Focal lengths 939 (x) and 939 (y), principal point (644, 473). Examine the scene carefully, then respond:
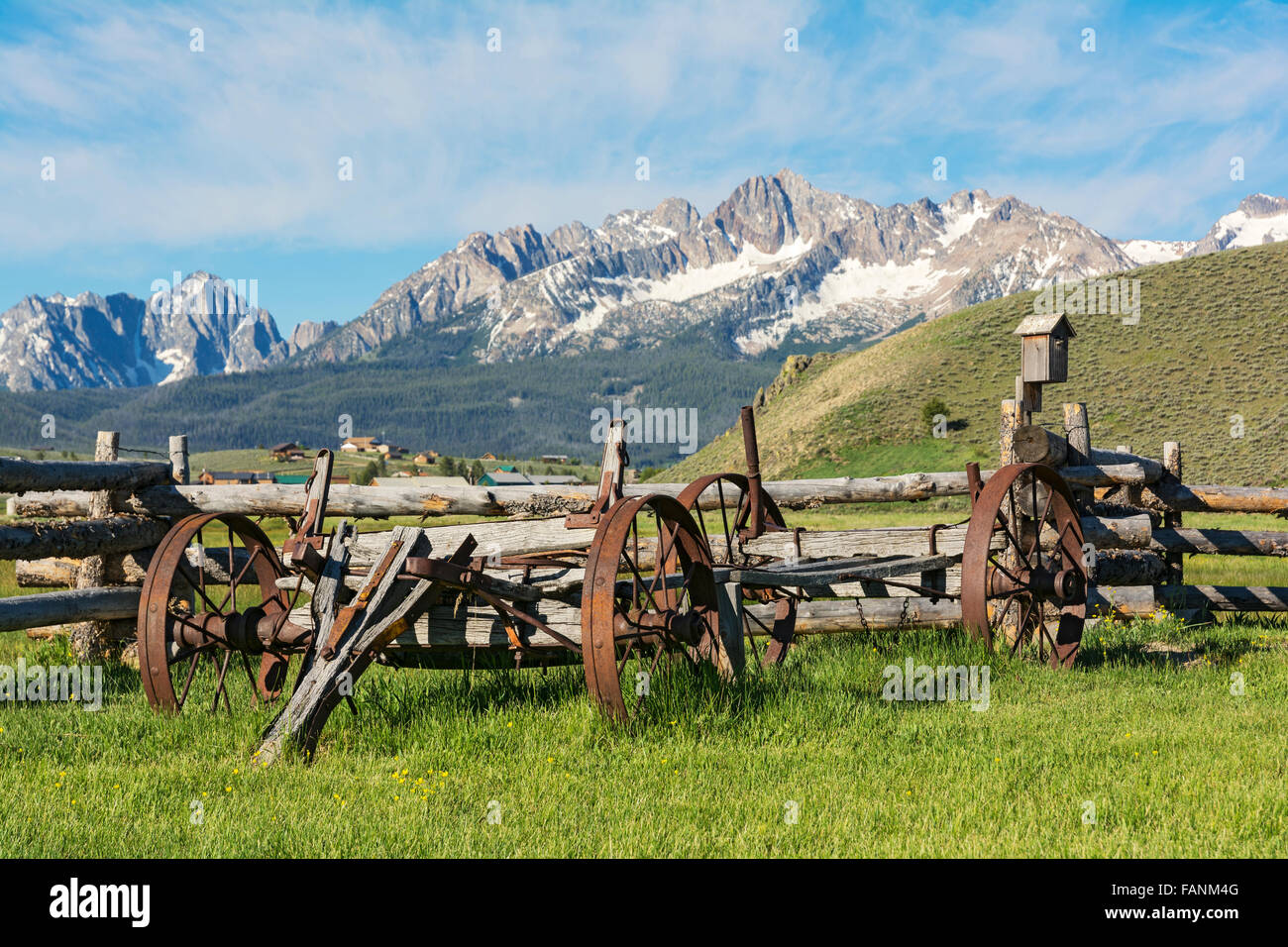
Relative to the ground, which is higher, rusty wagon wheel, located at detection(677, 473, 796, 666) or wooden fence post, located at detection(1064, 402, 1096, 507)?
wooden fence post, located at detection(1064, 402, 1096, 507)

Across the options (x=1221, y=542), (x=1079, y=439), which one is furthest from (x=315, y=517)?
(x=1221, y=542)

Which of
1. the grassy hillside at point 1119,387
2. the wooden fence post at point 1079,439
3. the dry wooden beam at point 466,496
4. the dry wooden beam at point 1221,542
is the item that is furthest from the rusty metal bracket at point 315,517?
the grassy hillside at point 1119,387

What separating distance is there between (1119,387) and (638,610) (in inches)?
2738

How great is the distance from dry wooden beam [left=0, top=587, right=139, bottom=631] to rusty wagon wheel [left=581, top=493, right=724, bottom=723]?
513 cm

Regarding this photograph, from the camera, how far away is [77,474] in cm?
871

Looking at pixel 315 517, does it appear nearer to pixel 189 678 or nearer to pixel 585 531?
A: pixel 189 678

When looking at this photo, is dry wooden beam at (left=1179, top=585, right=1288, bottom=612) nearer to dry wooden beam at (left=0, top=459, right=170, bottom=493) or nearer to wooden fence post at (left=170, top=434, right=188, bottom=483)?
dry wooden beam at (left=0, top=459, right=170, bottom=493)

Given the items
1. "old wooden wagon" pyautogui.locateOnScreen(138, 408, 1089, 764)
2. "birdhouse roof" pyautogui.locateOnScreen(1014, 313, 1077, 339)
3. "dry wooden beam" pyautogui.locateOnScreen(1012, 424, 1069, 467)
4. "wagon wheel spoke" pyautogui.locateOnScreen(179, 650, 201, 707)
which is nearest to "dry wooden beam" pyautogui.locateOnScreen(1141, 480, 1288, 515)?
"dry wooden beam" pyautogui.locateOnScreen(1012, 424, 1069, 467)

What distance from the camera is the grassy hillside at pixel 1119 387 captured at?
5691 centimetres

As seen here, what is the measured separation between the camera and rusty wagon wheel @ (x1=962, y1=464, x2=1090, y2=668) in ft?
26.1

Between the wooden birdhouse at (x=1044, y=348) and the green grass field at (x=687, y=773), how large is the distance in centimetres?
347

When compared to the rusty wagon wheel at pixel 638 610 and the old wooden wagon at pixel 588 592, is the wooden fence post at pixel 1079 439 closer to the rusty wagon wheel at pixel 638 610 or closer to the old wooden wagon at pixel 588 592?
the old wooden wagon at pixel 588 592

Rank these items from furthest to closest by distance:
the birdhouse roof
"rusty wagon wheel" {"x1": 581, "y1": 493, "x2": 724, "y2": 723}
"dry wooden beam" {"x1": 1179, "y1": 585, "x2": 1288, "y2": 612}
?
"dry wooden beam" {"x1": 1179, "y1": 585, "x2": 1288, "y2": 612} → the birdhouse roof → "rusty wagon wheel" {"x1": 581, "y1": 493, "x2": 724, "y2": 723}
